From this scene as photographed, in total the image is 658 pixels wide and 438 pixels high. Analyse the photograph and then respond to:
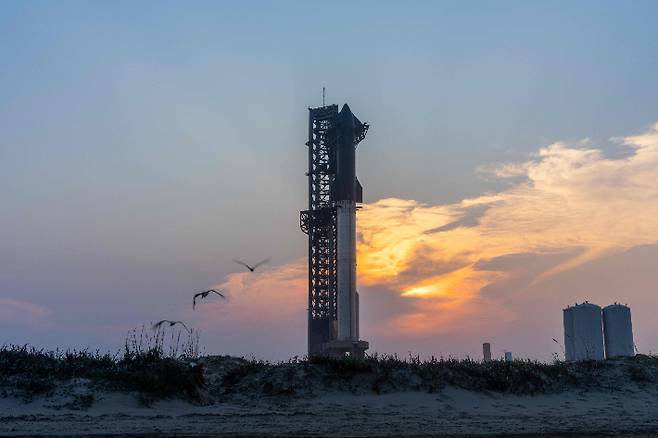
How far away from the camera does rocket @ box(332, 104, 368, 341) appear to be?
77500mm

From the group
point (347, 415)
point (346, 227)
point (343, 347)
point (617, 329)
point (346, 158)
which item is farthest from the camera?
point (346, 158)

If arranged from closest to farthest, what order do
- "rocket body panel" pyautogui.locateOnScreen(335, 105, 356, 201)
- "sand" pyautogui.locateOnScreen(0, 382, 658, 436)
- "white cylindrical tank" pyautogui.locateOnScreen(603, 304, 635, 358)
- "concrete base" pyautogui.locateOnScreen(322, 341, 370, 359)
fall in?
"sand" pyautogui.locateOnScreen(0, 382, 658, 436) → "white cylindrical tank" pyautogui.locateOnScreen(603, 304, 635, 358) → "concrete base" pyautogui.locateOnScreen(322, 341, 370, 359) → "rocket body panel" pyautogui.locateOnScreen(335, 105, 356, 201)

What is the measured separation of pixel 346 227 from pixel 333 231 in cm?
317

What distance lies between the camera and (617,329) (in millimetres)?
53250

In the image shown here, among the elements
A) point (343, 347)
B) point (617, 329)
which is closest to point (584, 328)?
point (617, 329)

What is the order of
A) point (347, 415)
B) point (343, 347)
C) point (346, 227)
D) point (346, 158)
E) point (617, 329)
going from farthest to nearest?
1. point (346, 158)
2. point (346, 227)
3. point (343, 347)
4. point (617, 329)
5. point (347, 415)

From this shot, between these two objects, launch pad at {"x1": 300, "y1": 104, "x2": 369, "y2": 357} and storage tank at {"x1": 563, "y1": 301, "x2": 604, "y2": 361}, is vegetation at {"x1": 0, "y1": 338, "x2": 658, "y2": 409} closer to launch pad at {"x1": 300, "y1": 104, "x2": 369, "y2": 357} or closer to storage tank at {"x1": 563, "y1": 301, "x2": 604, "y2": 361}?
storage tank at {"x1": 563, "y1": 301, "x2": 604, "y2": 361}

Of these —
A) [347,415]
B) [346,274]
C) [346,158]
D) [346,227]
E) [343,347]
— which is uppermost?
[346,158]

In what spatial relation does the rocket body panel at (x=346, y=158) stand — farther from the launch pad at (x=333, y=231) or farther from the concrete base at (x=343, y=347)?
the concrete base at (x=343, y=347)

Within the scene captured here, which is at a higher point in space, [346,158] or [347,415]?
[346,158]

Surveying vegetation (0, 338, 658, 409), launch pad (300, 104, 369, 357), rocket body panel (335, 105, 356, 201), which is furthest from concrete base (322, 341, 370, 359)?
vegetation (0, 338, 658, 409)

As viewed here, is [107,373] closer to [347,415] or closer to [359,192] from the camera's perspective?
[347,415]

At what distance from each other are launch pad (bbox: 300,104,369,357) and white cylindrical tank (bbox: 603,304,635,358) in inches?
1214

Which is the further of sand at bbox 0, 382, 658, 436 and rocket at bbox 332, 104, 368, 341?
rocket at bbox 332, 104, 368, 341
